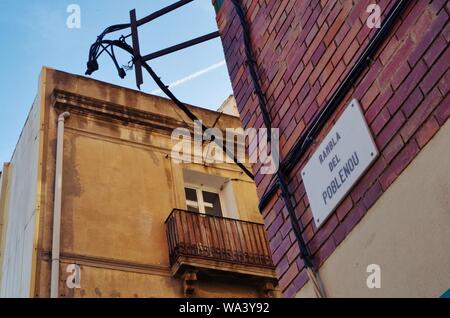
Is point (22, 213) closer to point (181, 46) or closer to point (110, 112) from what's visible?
point (110, 112)

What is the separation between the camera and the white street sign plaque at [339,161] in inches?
153

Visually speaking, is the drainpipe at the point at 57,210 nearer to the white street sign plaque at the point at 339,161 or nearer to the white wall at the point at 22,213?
the white wall at the point at 22,213

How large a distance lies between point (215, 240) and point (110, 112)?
3275 mm

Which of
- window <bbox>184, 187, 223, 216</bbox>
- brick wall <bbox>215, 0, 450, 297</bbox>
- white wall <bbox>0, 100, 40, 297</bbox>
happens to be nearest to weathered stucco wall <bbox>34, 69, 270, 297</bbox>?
white wall <bbox>0, 100, 40, 297</bbox>

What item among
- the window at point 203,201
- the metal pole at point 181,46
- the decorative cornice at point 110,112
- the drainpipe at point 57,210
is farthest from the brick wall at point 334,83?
the window at point 203,201

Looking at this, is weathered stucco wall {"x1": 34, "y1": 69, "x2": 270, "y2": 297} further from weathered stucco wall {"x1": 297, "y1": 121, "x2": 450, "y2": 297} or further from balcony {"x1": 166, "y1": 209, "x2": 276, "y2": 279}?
weathered stucco wall {"x1": 297, "y1": 121, "x2": 450, "y2": 297}

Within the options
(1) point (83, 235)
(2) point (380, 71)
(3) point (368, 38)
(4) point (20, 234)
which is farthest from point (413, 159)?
(4) point (20, 234)

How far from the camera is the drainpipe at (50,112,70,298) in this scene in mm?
9594

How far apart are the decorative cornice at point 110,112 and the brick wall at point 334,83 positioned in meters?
6.90

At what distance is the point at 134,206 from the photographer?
11453 mm

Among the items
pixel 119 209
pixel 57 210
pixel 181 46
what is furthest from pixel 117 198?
pixel 181 46

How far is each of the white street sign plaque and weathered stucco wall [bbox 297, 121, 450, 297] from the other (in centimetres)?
28
